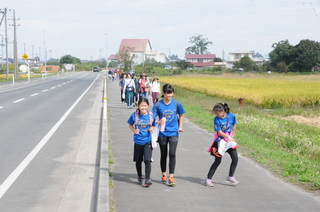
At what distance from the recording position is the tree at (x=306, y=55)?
74500mm

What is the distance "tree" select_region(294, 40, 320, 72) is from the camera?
74.5m

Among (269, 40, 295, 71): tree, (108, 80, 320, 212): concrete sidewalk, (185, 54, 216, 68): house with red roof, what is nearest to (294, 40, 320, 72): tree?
(269, 40, 295, 71): tree

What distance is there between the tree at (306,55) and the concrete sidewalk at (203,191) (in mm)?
70940

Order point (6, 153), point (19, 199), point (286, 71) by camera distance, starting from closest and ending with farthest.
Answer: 1. point (19, 199)
2. point (6, 153)
3. point (286, 71)

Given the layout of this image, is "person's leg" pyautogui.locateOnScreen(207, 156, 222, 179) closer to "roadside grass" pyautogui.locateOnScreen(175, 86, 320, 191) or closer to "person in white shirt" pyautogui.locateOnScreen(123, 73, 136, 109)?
"roadside grass" pyautogui.locateOnScreen(175, 86, 320, 191)

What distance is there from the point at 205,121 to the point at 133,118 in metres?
9.02

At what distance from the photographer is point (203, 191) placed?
20.6 feet

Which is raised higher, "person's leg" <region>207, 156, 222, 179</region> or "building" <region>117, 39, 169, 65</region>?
"building" <region>117, 39, 169, 65</region>

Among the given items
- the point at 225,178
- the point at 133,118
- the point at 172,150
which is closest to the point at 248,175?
the point at 225,178

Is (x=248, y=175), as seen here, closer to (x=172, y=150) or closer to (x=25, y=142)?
(x=172, y=150)

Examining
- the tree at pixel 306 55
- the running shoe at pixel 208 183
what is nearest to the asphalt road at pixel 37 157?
the running shoe at pixel 208 183

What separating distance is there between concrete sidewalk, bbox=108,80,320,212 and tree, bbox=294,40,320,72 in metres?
70.9

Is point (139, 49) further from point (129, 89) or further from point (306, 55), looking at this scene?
point (129, 89)

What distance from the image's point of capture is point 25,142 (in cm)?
1042
